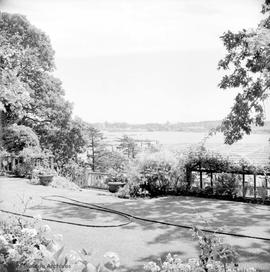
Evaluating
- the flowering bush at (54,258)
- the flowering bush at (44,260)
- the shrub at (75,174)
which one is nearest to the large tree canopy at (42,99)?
the shrub at (75,174)

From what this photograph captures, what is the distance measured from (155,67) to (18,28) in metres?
10.7

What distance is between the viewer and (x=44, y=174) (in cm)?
1216

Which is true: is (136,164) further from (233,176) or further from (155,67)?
(155,67)

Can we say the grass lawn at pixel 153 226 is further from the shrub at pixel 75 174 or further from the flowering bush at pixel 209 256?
the shrub at pixel 75 174

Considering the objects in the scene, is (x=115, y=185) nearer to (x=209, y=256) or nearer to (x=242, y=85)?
(x=242, y=85)

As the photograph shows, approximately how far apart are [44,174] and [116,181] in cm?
218

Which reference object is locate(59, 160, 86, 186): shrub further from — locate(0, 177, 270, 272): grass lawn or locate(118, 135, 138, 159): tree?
locate(118, 135, 138, 159): tree

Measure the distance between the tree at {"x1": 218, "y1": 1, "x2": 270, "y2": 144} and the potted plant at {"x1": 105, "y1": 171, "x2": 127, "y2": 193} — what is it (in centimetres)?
334

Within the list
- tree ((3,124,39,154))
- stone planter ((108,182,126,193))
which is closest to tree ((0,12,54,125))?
tree ((3,124,39,154))

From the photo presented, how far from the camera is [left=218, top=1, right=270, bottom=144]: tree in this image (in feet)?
34.2

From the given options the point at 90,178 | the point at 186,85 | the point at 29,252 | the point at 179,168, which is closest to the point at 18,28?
the point at 90,178

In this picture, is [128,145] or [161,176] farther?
[128,145]

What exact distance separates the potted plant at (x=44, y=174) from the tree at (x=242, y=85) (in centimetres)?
518

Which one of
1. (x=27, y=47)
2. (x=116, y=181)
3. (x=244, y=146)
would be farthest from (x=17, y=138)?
(x=244, y=146)
